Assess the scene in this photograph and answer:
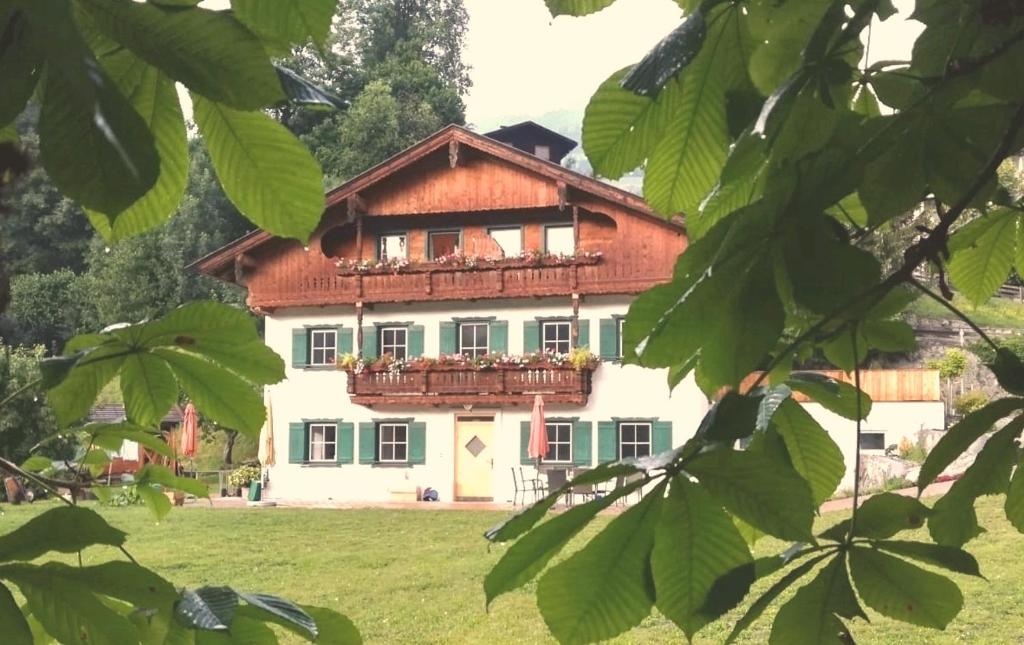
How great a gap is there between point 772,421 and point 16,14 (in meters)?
0.63

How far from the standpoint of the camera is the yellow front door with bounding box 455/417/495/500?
16031 millimetres

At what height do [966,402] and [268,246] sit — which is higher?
[268,246]

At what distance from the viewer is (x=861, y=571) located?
2.10 feet

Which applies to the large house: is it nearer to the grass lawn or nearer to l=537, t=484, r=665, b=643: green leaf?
the grass lawn

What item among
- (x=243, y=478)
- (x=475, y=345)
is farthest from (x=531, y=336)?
(x=243, y=478)

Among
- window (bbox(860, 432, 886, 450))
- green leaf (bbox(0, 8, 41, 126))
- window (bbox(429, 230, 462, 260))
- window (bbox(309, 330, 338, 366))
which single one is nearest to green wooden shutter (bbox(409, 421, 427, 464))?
window (bbox(309, 330, 338, 366))

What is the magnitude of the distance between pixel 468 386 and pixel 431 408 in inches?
39.5

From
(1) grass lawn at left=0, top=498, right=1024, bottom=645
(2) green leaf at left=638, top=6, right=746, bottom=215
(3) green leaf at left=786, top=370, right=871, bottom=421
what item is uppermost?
(2) green leaf at left=638, top=6, right=746, bottom=215

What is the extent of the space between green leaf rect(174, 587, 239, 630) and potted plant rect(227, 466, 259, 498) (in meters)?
17.9

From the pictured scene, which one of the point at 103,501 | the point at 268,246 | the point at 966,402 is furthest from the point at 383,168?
the point at 103,501

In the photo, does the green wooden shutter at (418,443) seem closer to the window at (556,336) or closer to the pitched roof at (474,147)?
the window at (556,336)

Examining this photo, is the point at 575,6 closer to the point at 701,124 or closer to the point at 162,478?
the point at 701,124

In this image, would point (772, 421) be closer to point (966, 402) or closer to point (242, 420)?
point (242, 420)

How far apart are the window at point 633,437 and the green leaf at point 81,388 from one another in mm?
14576
